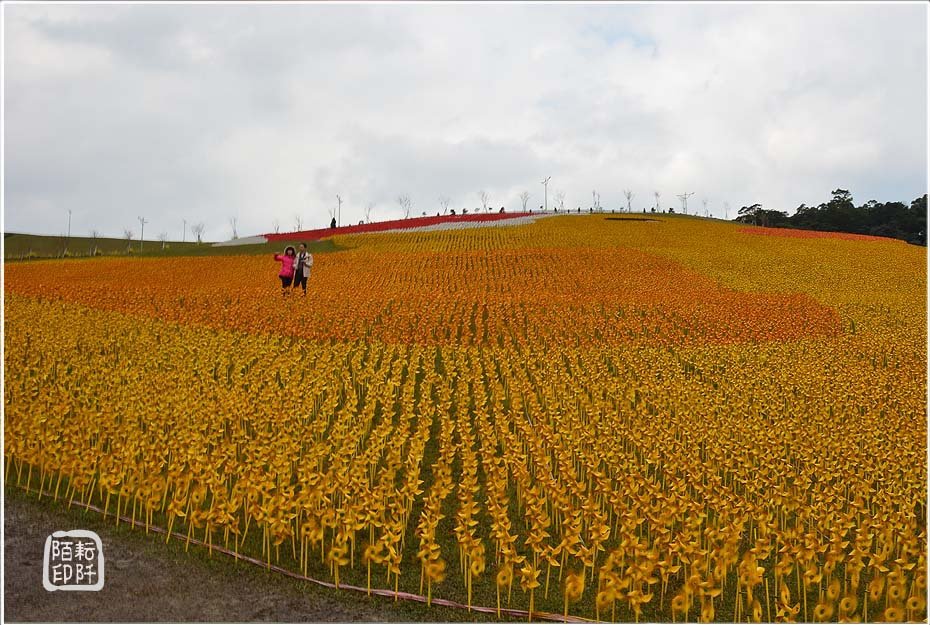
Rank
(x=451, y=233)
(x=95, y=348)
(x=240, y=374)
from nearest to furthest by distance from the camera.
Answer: (x=240, y=374) < (x=95, y=348) < (x=451, y=233)

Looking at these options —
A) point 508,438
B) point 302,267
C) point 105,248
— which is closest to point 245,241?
point 105,248

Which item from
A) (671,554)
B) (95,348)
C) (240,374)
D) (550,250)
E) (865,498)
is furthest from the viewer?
(550,250)

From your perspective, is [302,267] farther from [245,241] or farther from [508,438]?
[245,241]

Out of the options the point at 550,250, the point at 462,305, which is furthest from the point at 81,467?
the point at 550,250

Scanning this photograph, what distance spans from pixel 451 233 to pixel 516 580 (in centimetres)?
3608

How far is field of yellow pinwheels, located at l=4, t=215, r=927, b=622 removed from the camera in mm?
6426

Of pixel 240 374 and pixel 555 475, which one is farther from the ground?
pixel 240 374

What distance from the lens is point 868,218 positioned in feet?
161

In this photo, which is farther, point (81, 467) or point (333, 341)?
point (333, 341)

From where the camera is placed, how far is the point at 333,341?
14969 millimetres

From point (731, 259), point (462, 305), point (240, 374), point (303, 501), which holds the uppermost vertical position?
point (731, 259)

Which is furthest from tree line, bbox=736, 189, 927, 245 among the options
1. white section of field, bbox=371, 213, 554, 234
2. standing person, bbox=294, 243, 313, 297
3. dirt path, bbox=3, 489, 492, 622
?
dirt path, bbox=3, 489, 492, 622

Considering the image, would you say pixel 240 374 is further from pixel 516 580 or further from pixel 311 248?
pixel 311 248

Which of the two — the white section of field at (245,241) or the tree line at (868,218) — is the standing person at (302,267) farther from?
the tree line at (868,218)
